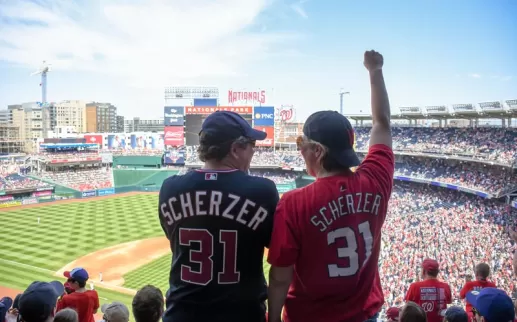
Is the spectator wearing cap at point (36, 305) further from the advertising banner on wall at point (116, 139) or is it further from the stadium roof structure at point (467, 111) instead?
the advertising banner on wall at point (116, 139)

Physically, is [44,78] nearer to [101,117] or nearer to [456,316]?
[101,117]

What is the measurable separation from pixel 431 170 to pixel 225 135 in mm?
32008

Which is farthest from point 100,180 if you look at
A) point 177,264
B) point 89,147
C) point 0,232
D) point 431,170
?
point 177,264

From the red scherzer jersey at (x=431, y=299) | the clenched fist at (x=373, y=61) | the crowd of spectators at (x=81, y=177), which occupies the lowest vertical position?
the crowd of spectators at (x=81, y=177)

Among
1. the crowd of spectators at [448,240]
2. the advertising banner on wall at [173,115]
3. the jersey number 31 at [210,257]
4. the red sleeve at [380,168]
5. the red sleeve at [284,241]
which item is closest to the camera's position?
the red sleeve at [284,241]

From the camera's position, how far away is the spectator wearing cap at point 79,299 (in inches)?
181

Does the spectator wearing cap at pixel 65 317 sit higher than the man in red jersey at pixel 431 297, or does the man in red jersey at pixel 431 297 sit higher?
the spectator wearing cap at pixel 65 317

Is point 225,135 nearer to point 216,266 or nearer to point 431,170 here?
point 216,266

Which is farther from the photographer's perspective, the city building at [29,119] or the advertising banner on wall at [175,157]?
the city building at [29,119]

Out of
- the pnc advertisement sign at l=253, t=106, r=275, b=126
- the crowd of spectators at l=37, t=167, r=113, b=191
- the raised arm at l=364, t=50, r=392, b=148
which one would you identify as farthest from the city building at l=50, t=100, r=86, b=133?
the raised arm at l=364, t=50, r=392, b=148

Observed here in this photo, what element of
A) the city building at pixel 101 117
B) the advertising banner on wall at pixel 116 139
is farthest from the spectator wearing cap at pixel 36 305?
the city building at pixel 101 117

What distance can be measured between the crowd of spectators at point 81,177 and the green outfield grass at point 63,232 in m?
6.05

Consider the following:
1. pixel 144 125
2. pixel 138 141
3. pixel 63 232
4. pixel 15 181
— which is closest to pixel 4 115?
pixel 144 125

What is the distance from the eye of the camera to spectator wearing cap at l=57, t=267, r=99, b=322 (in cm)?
461
